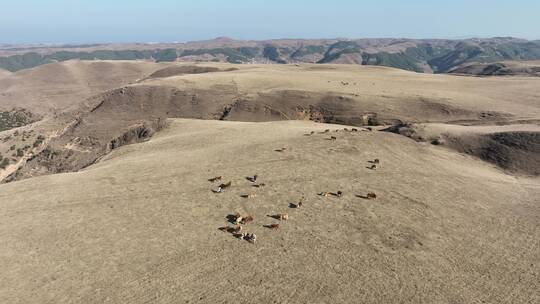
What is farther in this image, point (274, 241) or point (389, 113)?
point (389, 113)

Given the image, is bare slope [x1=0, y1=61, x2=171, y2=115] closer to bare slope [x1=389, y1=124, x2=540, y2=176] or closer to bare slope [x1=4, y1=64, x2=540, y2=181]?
bare slope [x1=4, y1=64, x2=540, y2=181]

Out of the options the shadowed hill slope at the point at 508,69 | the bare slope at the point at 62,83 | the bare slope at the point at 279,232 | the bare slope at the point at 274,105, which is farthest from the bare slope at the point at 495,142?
the bare slope at the point at 62,83

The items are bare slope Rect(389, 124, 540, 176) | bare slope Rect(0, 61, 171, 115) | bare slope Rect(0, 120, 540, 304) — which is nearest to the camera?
bare slope Rect(0, 120, 540, 304)

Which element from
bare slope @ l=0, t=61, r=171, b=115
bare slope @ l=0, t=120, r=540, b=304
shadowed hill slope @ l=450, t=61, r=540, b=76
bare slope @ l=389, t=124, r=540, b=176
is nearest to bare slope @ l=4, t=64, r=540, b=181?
bare slope @ l=389, t=124, r=540, b=176

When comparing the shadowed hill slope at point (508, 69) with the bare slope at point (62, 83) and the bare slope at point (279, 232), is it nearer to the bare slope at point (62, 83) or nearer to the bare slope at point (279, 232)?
the bare slope at point (279, 232)

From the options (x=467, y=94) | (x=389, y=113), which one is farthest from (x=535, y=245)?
(x=467, y=94)

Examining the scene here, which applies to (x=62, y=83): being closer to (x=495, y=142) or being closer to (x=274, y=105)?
(x=274, y=105)

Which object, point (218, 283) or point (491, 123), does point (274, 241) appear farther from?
point (491, 123)

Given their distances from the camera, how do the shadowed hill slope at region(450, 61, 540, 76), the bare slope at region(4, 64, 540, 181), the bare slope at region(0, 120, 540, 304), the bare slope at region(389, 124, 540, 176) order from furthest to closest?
1. the shadowed hill slope at region(450, 61, 540, 76)
2. the bare slope at region(4, 64, 540, 181)
3. the bare slope at region(389, 124, 540, 176)
4. the bare slope at region(0, 120, 540, 304)
